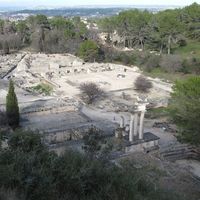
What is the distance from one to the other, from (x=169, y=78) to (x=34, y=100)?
58.4 feet

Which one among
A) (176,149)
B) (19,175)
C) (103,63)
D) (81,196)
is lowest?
(103,63)

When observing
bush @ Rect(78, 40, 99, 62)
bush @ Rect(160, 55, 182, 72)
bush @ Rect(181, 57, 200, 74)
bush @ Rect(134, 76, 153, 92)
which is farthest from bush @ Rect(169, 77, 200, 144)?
bush @ Rect(78, 40, 99, 62)

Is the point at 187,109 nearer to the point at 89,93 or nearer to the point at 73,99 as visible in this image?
the point at 89,93

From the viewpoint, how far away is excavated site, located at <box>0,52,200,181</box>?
2450 cm

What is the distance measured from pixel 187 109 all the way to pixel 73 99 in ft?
45.9

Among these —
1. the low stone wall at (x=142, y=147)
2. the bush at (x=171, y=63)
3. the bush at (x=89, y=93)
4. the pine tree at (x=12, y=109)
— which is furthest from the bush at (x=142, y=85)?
the low stone wall at (x=142, y=147)

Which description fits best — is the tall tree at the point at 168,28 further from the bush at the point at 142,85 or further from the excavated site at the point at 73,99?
the bush at the point at 142,85

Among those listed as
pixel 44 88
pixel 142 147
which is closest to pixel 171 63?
pixel 44 88

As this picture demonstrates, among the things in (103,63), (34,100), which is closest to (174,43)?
(103,63)

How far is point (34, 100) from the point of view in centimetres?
3369

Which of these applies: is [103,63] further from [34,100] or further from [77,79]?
[34,100]

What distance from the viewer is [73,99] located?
34.6m

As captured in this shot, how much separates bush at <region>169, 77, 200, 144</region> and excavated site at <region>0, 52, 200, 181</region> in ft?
5.22

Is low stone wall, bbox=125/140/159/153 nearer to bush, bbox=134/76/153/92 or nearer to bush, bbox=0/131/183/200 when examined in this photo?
bush, bbox=0/131/183/200
